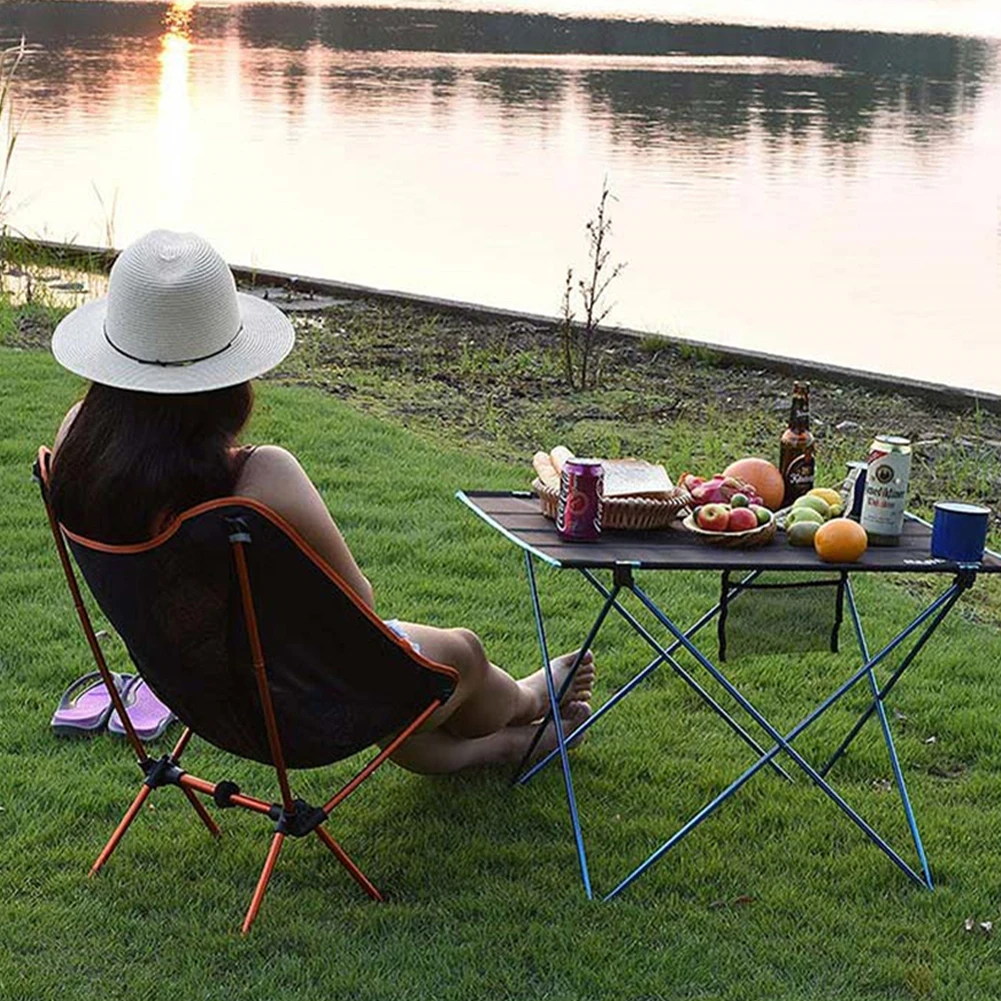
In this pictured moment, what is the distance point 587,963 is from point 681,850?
19.1 inches

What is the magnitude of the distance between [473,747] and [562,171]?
11230mm

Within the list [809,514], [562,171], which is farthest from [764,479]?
[562,171]

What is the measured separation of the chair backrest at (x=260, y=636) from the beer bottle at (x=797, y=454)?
0.89 m

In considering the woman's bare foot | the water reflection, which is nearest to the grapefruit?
the woman's bare foot

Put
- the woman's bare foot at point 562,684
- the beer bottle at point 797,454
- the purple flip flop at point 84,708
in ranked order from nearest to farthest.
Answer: the beer bottle at point 797,454
the woman's bare foot at point 562,684
the purple flip flop at point 84,708

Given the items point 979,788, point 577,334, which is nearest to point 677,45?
point 577,334

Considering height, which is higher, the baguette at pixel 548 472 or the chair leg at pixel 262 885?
the baguette at pixel 548 472

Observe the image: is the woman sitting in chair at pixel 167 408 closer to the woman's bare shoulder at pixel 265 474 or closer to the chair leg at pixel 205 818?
the woman's bare shoulder at pixel 265 474

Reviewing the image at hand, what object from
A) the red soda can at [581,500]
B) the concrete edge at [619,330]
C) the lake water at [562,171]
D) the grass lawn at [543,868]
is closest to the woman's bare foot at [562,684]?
the grass lawn at [543,868]

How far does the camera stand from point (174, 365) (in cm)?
291

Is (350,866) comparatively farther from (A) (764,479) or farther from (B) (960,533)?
(B) (960,533)

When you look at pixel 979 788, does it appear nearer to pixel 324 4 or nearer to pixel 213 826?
pixel 213 826

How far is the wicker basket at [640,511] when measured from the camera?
333cm

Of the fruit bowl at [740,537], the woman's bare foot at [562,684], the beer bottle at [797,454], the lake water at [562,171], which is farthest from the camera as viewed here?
the lake water at [562,171]
